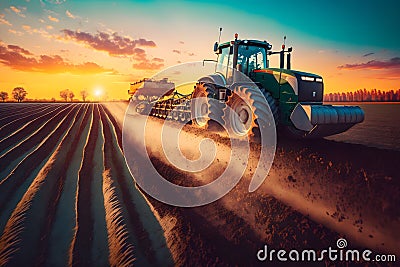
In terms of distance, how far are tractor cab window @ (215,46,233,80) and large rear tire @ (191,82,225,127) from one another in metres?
0.66

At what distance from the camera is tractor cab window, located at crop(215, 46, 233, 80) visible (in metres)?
8.03

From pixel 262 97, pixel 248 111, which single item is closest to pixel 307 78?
pixel 262 97

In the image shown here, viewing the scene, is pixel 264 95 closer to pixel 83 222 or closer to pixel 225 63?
pixel 225 63

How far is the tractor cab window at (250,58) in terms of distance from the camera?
7797mm

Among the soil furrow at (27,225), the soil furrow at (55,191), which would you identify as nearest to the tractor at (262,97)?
the soil furrow at (55,191)

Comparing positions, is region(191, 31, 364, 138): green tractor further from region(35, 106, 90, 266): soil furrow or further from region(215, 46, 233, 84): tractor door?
region(35, 106, 90, 266): soil furrow

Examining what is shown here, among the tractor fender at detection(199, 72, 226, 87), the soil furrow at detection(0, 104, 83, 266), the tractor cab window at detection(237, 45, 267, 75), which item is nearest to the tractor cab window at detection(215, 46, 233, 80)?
the tractor fender at detection(199, 72, 226, 87)

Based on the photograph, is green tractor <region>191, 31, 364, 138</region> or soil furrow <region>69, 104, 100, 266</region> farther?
green tractor <region>191, 31, 364, 138</region>

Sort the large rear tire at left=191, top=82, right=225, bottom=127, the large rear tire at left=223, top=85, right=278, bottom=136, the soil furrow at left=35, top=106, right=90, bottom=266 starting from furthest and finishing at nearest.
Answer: the large rear tire at left=191, top=82, right=225, bottom=127 < the large rear tire at left=223, top=85, right=278, bottom=136 < the soil furrow at left=35, top=106, right=90, bottom=266

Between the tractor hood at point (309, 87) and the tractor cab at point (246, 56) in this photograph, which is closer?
the tractor hood at point (309, 87)

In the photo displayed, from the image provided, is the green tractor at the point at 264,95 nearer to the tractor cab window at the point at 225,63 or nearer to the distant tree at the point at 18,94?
the tractor cab window at the point at 225,63

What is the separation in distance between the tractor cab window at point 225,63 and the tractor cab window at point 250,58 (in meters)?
0.33

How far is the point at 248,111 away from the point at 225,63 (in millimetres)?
2497

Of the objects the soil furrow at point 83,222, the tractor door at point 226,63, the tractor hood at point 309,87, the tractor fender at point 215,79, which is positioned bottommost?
the soil furrow at point 83,222
